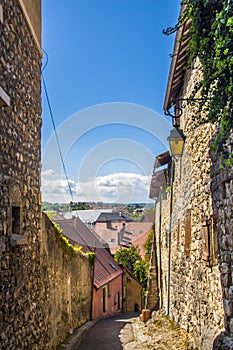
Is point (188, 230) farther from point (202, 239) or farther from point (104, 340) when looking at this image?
point (104, 340)

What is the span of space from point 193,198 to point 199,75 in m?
1.85

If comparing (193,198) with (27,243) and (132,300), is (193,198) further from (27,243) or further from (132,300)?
(132,300)

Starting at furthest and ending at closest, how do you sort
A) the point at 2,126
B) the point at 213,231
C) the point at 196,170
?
the point at 196,170 → the point at 213,231 → the point at 2,126

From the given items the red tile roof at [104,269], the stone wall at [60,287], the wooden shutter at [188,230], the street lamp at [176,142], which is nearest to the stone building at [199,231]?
the wooden shutter at [188,230]

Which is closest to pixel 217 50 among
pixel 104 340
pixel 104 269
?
pixel 104 340

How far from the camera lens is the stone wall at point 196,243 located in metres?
4.81

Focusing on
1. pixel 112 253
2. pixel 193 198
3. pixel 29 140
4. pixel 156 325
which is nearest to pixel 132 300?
pixel 112 253

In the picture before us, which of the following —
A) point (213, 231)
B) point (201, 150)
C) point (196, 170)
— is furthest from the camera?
point (196, 170)

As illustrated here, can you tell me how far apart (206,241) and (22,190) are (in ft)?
Answer: 7.56

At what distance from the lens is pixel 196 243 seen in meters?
6.01

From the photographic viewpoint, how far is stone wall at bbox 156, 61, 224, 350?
481cm

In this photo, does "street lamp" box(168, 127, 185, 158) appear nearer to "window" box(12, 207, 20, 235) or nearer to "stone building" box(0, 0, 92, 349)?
"stone building" box(0, 0, 92, 349)

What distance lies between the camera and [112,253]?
24.0 m

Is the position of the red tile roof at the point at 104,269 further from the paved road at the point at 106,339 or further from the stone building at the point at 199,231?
the stone building at the point at 199,231
